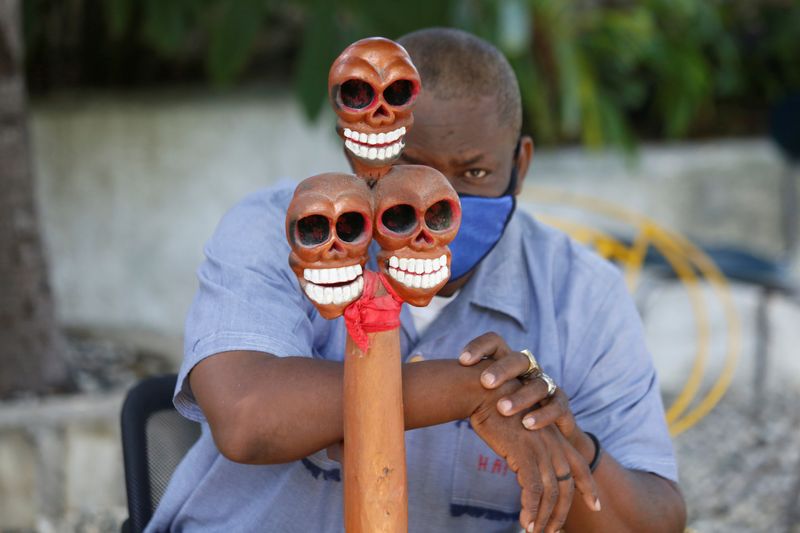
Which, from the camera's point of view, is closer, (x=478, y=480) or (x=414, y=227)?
(x=414, y=227)

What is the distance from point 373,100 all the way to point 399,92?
4 cm

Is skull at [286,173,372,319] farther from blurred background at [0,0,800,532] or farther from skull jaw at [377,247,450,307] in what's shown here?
blurred background at [0,0,800,532]

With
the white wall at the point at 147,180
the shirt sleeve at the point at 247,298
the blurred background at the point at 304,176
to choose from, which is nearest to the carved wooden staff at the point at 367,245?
the shirt sleeve at the point at 247,298

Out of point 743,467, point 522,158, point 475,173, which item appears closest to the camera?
point 475,173

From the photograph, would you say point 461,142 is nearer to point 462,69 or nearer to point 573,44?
point 462,69

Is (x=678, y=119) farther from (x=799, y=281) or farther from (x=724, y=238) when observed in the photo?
(x=799, y=281)

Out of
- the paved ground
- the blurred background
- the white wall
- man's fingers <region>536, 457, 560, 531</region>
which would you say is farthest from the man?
the white wall

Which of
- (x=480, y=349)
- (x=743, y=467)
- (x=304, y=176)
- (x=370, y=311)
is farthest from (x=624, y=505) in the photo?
(x=304, y=176)

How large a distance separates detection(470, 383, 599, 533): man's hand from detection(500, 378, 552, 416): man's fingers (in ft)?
0.04

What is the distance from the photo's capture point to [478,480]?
6.19 ft

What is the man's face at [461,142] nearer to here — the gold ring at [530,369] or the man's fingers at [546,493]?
the gold ring at [530,369]

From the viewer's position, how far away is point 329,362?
1.49 metres

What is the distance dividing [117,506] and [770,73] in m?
6.45

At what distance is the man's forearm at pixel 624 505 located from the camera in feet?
5.45
